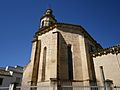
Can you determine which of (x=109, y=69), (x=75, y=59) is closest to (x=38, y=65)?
(x=75, y=59)

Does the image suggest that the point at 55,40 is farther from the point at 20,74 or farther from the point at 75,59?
the point at 20,74

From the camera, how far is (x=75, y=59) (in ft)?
53.7

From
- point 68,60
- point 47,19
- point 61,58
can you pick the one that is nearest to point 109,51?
point 68,60

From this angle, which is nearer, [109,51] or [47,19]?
[109,51]

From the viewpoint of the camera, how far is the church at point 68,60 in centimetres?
1516

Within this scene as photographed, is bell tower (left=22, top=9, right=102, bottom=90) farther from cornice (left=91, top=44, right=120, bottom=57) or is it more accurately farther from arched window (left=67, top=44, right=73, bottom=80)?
cornice (left=91, top=44, right=120, bottom=57)

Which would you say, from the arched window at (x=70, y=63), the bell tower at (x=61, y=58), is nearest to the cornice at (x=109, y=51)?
the bell tower at (x=61, y=58)

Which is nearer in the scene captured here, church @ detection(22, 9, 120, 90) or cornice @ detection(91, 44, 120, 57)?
church @ detection(22, 9, 120, 90)

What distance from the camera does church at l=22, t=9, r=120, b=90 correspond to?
15.2 meters

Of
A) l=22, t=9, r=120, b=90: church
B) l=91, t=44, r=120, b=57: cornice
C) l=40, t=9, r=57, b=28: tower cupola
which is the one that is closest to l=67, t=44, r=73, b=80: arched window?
l=22, t=9, r=120, b=90: church

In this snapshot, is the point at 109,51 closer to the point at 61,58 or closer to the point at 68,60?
the point at 68,60

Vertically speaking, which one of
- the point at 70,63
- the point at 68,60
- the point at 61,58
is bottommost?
the point at 70,63

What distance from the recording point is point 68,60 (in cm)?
1625

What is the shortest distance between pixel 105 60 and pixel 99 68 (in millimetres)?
1176
